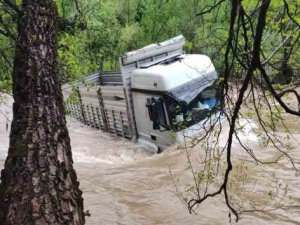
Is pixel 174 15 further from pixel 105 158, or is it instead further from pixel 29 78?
pixel 29 78

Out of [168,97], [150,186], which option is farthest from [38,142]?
[168,97]

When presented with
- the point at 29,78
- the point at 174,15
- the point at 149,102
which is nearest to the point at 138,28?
the point at 174,15

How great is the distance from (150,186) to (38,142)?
6.13 meters

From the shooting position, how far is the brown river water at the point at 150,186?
24.5 ft

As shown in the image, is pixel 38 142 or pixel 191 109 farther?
pixel 191 109

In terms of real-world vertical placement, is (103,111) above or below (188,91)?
below

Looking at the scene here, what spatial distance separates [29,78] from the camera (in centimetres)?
A: 426

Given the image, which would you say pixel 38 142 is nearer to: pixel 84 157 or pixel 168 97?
pixel 168 97

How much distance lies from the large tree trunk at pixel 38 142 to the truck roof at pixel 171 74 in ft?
20.6

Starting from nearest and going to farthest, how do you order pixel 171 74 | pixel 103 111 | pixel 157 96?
pixel 157 96 → pixel 171 74 → pixel 103 111

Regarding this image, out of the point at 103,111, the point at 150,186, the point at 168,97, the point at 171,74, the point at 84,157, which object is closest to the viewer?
the point at 150,186

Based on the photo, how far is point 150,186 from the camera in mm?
9484

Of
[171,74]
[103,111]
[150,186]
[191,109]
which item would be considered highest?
[171,74]

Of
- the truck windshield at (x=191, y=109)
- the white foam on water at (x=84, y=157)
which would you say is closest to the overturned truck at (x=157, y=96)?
the truck windshield at (x=191, y=109)
